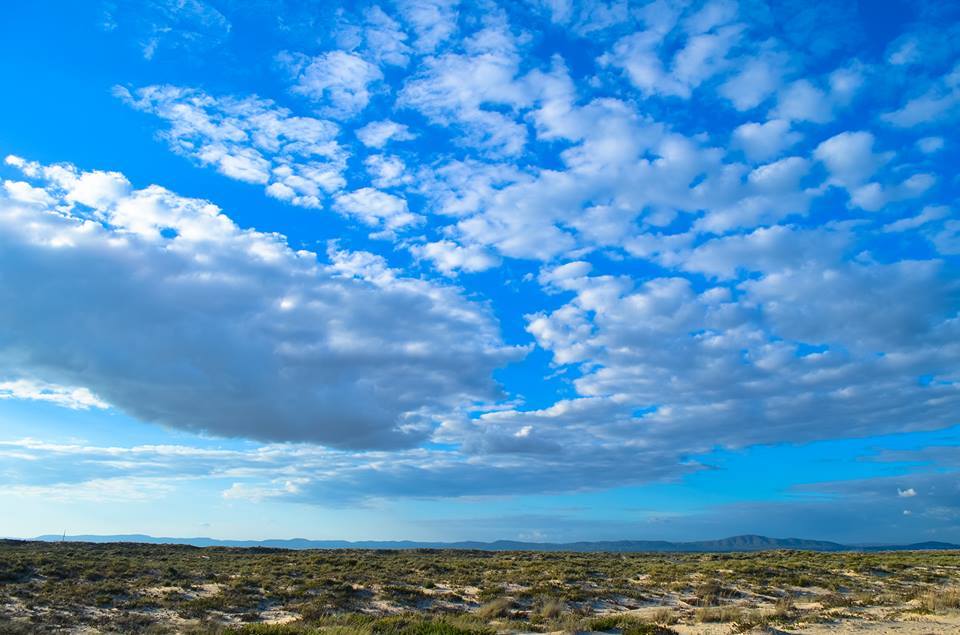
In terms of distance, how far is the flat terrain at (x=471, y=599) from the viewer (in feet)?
65.5

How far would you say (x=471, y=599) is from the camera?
27.9 metres

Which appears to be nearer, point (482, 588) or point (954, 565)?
point (482, 588)

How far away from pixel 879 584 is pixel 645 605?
15.8m

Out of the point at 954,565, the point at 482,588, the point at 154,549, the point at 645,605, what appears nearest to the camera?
the point at 645,605

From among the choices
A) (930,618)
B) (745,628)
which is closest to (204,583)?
(745,628)

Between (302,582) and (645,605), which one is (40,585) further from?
(645,605)

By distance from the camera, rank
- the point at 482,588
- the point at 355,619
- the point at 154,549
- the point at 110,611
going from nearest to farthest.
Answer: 1. the point at 355,619
2. the point at 110,611
3. the point at 482,588
4. the point at 154,549

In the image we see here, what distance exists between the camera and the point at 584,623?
20078mm

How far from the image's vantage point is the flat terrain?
786 inches

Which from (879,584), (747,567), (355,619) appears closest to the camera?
(355,619)

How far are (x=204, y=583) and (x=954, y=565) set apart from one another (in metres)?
49.0

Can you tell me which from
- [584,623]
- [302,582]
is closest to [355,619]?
[584,623]

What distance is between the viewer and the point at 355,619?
806 inches

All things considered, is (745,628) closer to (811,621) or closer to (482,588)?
(811,621)
